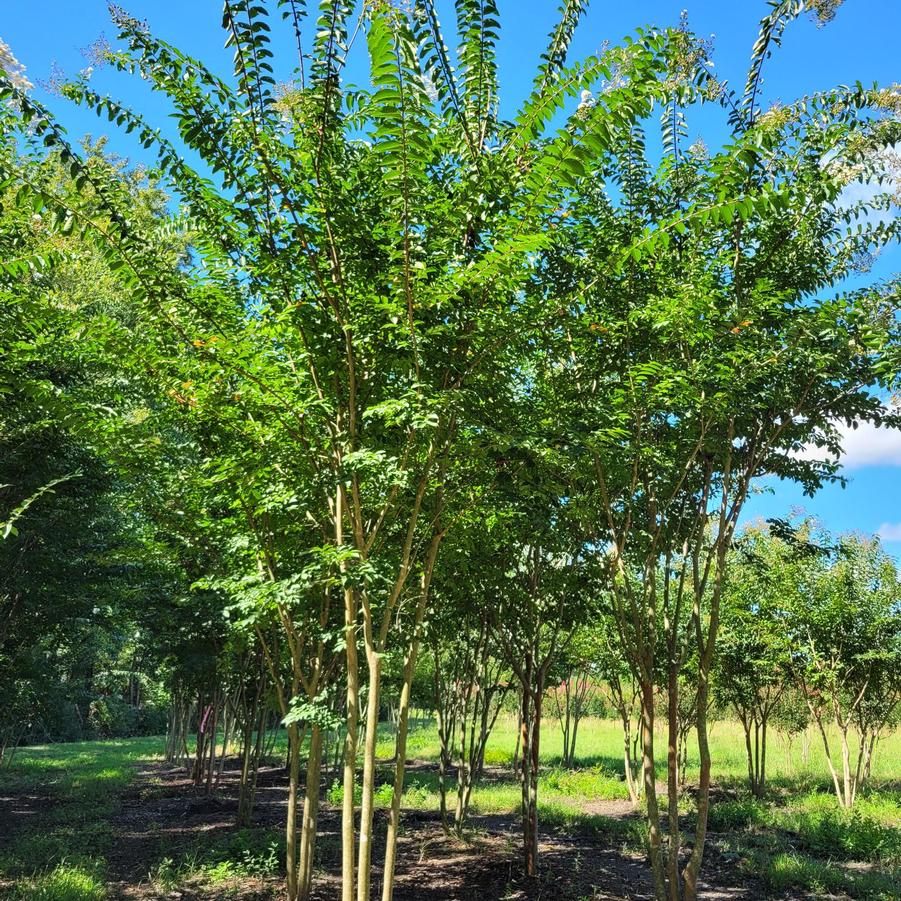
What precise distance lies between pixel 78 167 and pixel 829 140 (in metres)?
4.65

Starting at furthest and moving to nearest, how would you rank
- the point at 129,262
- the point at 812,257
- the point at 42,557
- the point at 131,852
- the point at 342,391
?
1. the point at 131,852
2. the point at 42,557
3. the point at 812,257
4. the point at 342,391
5. the point at 129,262

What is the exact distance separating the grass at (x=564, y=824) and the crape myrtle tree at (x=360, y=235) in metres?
5.19

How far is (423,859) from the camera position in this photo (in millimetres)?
9359

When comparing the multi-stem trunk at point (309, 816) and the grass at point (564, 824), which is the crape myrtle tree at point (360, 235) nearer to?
the multi-stem trunk at point (309, 816)

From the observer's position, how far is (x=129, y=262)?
3.85 metres

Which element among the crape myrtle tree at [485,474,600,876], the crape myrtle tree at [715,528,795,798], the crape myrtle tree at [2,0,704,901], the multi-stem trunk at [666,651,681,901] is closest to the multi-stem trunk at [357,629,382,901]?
the crape myrtle tree at [2,0,704,901]

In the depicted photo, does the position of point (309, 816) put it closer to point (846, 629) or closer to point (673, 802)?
point (673, 802)

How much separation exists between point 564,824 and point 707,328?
34.9ft

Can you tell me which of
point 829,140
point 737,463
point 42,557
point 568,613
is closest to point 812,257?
point 829,140

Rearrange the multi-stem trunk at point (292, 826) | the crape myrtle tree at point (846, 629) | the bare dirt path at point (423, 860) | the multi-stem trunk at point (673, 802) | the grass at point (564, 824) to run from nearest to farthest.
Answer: the multi-stem trunk at point (673, 802) → the multi-stem trunk at point (292, 826) → the bare dirt path at point (423, 860) → the grass at point (564, 824) → the crape myrtle tree at point (846, 629)

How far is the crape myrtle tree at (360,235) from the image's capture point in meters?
3.10

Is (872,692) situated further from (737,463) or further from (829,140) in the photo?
(829,140)

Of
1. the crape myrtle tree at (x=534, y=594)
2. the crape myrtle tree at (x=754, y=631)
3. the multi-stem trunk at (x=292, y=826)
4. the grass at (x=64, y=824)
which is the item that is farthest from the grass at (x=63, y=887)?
the crape myrtle tree at (x=754, y=631)

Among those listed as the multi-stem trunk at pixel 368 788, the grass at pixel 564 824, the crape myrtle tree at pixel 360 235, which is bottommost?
the grass at pixel 564 824
